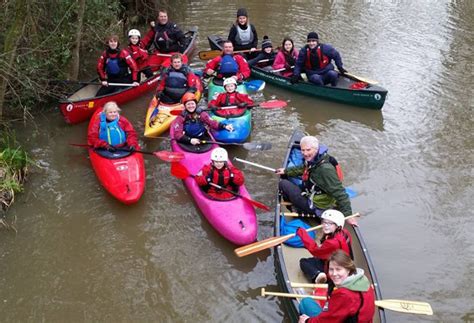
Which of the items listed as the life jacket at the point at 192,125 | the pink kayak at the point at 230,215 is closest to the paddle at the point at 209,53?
the life jacket at the point at 192,125

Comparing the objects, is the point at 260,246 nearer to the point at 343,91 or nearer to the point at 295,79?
the point at 343,91

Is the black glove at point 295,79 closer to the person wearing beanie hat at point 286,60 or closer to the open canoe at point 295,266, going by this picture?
the person wearing beanie hat at point 286,60

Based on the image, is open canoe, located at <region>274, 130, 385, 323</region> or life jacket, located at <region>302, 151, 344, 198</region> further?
life jacket, located at <region>302, 151, 344, 198</region>

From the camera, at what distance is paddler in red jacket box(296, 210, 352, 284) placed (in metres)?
4.91

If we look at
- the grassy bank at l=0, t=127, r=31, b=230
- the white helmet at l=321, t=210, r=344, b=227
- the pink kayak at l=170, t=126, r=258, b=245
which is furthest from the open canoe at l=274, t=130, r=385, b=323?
the grassy bank at l=0, t=127, r=31, b=230

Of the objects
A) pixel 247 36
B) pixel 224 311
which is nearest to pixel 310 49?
pixel 247 36

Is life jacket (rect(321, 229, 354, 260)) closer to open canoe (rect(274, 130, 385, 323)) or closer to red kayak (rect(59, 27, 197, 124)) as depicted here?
open canoe (rect(274, 130, 385, 323))

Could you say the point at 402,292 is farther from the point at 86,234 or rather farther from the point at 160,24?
the point at 160,24

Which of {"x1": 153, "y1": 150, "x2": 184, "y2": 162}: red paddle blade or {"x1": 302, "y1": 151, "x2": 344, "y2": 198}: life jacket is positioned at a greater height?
{"x1": 302, "y1": 151, "x2": 344, "y2": 198}: life jacket

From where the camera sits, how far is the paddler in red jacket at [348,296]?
3.76m

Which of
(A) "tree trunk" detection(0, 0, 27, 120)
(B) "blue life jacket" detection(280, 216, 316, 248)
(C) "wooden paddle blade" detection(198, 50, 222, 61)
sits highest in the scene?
(A) "tree trunk" detection(0, 0, 27, 120)

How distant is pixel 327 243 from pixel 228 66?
18.6 ft

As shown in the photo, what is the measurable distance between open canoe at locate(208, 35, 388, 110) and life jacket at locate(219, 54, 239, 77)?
3.26 ft

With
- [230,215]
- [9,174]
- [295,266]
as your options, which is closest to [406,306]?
[295,266]
